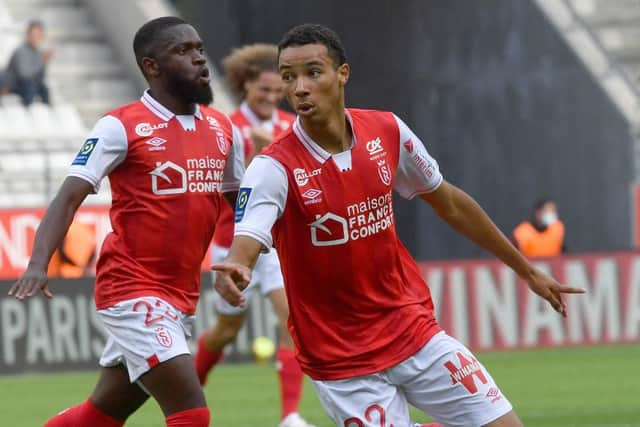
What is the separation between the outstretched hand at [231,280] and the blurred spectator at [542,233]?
56.1 feet

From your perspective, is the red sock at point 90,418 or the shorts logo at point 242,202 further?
the red sock at point 90,418

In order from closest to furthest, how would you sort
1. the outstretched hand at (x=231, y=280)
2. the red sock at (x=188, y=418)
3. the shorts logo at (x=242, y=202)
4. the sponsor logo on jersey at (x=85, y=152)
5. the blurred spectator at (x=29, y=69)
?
1. the outstretched hand at (x=231, y=280)
2. the shorts logo at (x=242, y=202)
3. the red sock at (x=188, y=418)
4. the sponsor logo on jersey at (x=85, y=152)
5. the blurred spectator at (x=29, y=69)

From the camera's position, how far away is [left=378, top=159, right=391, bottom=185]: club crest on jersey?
6520 millimetres

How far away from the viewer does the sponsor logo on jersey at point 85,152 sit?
7.35 metres

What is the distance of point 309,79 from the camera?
249 inches

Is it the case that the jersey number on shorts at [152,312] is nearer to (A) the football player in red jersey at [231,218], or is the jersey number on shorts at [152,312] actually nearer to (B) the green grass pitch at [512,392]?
(A) the football player in red jersey at [231,218]

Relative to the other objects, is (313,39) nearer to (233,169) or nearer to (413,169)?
(413,169)

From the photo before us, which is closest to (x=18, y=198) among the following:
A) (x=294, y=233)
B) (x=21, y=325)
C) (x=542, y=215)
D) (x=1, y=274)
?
(x=1, y=274)

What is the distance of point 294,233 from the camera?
643 cm

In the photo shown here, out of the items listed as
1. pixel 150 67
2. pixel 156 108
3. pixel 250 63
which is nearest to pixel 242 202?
pixel 156 108

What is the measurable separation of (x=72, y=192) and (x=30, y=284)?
1.90ft

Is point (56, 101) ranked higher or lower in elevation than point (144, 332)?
higher

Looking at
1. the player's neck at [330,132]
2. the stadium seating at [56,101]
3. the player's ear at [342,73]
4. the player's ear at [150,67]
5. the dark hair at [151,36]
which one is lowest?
the player's neck at [330,132]

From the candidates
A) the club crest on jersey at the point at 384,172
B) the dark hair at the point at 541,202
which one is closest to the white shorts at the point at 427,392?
the club crest on jersey at the point at 384,172
